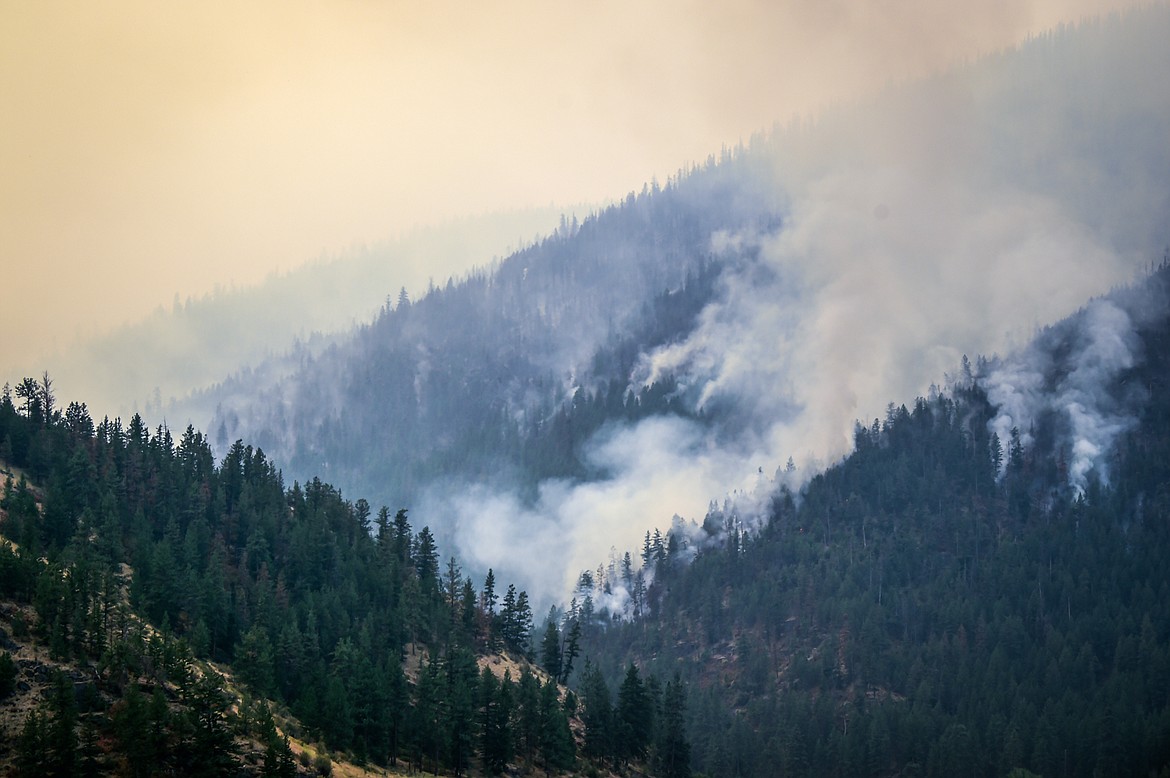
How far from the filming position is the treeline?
392ft

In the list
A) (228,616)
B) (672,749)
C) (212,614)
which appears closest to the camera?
(212,614)

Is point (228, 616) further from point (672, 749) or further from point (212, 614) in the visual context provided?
point (672, 749)

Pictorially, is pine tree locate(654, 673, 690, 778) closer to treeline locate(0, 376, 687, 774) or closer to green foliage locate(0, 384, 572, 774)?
treeline locate(0, 376, 687, 774)

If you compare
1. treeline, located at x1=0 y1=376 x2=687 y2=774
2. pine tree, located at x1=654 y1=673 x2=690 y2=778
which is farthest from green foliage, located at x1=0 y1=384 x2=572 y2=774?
pine tree, located at x1=654 y1=673 x2=690 y2=778

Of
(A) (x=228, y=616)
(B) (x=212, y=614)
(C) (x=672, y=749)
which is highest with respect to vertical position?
(A) (x=228, y=616)

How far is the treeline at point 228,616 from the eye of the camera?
119625 mm

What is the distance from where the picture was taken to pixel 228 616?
153625 millimetres

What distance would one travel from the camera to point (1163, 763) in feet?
655

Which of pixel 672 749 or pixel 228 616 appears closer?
pixel 228 616

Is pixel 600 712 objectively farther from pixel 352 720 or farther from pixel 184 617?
pixel 184 617

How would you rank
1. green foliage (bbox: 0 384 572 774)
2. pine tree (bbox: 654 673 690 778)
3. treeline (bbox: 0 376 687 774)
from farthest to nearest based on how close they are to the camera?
pine tree (bbox: 654 673 690 778) → treeline (bbox: 0 376 687 774) → green foliage (bbox: 0 384 572 774)

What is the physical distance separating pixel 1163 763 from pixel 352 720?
128 meters

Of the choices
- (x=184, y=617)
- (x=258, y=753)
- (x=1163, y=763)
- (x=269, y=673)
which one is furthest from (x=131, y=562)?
(x=1163, y=763)

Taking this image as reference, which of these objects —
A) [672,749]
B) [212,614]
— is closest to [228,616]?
[212,614]
